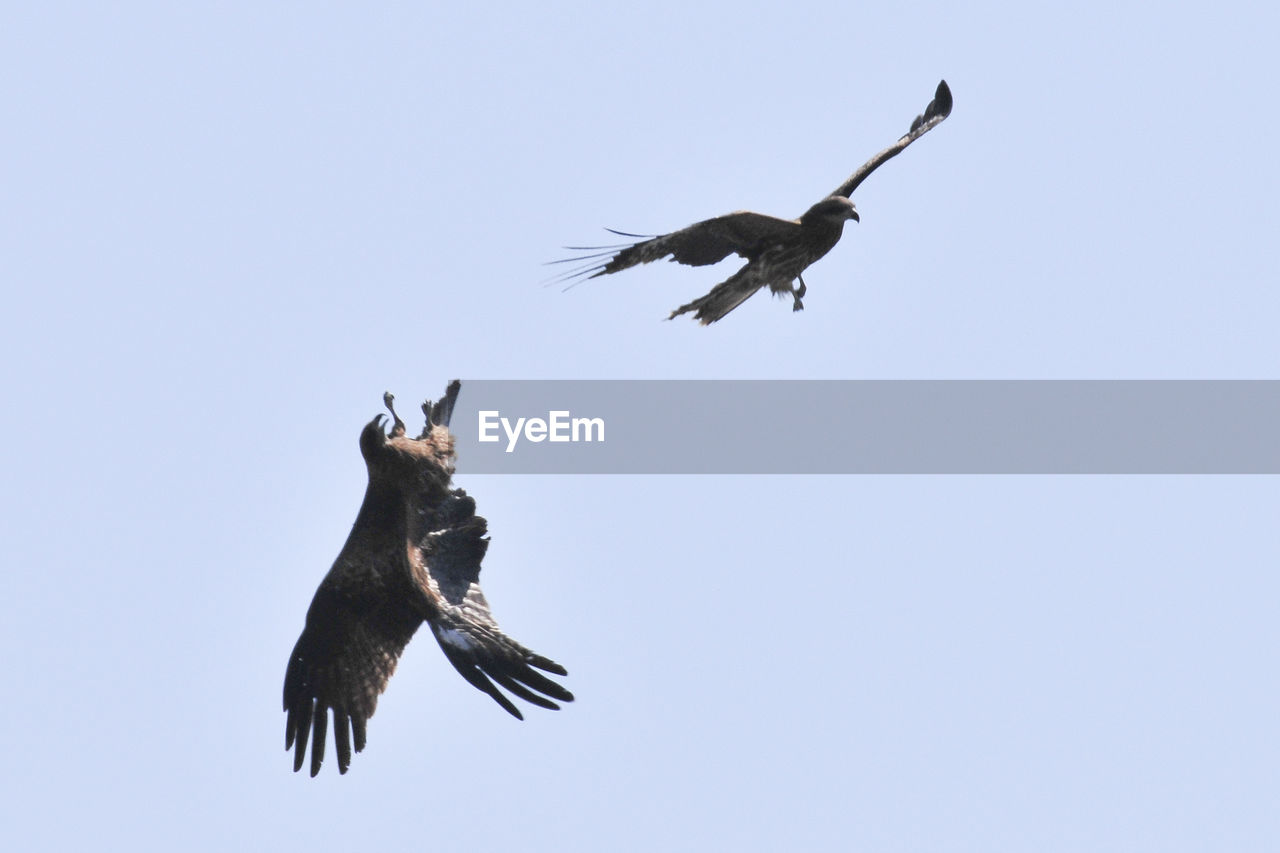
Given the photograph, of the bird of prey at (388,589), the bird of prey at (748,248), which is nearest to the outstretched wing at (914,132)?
the bird of prey at (748,248)

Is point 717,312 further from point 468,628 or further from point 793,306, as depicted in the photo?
point 468,628

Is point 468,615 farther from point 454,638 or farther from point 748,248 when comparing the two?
point 748,248

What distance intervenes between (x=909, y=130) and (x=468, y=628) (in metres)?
5.82

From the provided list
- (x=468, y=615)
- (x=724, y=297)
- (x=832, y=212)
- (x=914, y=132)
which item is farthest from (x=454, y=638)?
(x=914, y=132)

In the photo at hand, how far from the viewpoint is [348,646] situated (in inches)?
594

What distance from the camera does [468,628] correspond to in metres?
14.6

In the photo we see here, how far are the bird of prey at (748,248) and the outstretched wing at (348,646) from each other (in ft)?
8.15

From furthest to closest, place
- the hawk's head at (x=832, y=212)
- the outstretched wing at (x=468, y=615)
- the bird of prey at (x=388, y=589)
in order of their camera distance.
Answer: the hawk's head at (x=832, y=212), the bird of prey at (x=388, y=589), the outstretched wing at (x=468, y=615)

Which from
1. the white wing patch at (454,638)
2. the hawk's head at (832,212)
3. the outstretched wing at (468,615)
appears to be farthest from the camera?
the hawk's head at (832,212)

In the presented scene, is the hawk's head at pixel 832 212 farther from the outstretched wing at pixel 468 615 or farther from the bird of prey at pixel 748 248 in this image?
the outstretched wing at pixel 468 615

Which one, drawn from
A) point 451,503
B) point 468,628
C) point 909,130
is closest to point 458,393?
point 451,503

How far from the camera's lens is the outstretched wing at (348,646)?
1485 centimetres

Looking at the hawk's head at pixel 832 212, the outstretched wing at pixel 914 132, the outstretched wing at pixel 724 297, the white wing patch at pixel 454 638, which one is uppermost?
the outstretched wing at pixel 914 132

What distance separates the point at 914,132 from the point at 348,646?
6.18 meters
